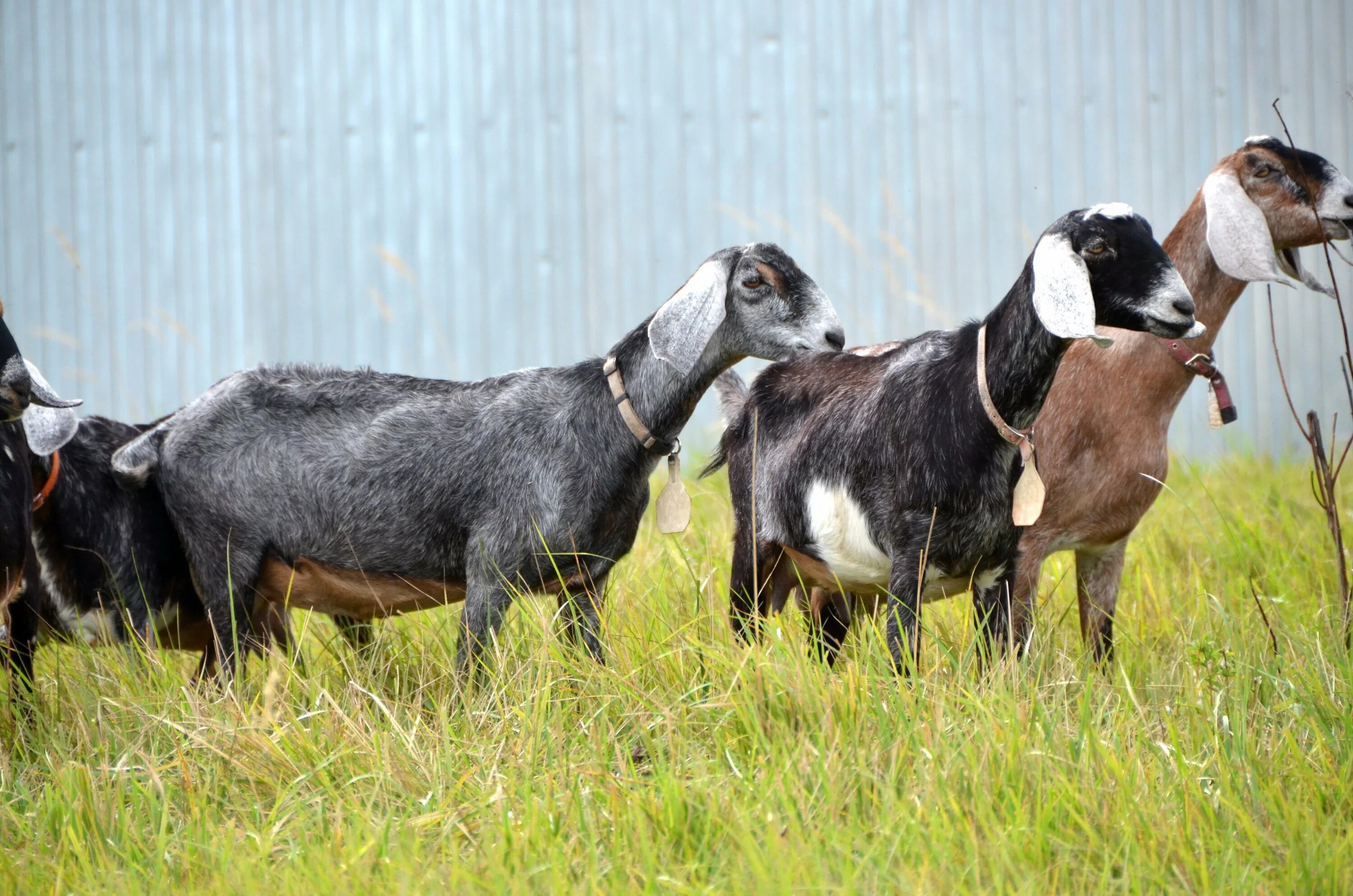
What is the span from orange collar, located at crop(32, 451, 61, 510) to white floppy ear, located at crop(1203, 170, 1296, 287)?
2.91 m

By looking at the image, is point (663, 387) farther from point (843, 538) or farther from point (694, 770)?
point (694, 770)

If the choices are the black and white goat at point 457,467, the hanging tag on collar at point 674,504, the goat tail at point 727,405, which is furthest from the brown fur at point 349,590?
the goat tail at point 727,405

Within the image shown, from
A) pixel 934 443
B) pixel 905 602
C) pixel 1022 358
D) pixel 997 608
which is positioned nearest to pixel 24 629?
pixel 905 602

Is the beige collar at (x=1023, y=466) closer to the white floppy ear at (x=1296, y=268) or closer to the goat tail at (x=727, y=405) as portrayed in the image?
the goat tail at (x=727, y=405)

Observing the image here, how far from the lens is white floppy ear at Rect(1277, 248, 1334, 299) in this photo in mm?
3201

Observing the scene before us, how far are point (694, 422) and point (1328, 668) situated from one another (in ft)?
12.8

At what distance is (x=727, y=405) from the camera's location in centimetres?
344

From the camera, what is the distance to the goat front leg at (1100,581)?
3121 mm

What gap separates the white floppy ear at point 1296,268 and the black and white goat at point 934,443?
2.80 ft

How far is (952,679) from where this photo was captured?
260 cm

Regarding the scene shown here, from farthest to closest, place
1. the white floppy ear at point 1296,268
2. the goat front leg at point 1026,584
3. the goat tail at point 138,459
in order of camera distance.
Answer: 1. the white floppy ear at point 1296,268
2. the goat tail at point 138,459
3. the goat front leg at point 1026,584

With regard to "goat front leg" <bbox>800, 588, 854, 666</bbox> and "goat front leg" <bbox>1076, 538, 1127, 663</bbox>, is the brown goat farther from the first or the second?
"goat front leg" <bbox>800, 588, 854, 666</bbox>

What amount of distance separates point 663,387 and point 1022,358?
32.0 inches

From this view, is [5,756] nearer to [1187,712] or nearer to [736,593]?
[736,593]
